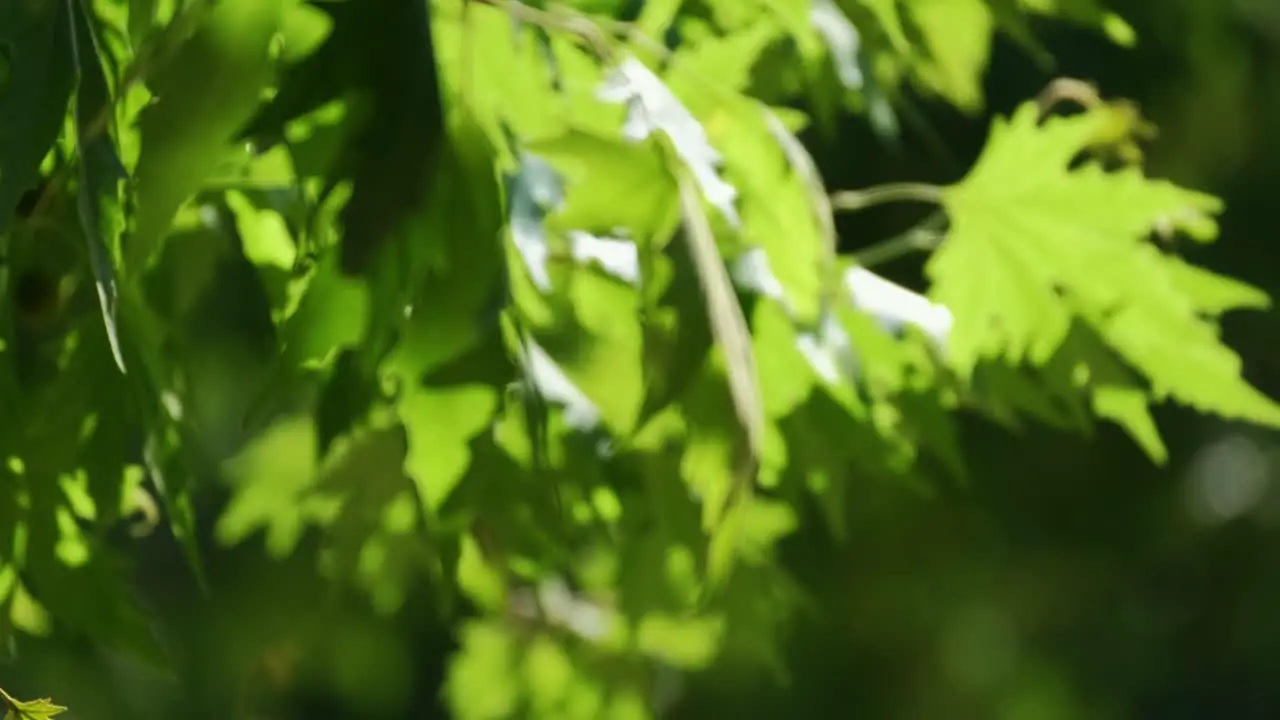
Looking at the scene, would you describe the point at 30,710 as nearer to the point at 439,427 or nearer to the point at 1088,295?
the point at 439,427

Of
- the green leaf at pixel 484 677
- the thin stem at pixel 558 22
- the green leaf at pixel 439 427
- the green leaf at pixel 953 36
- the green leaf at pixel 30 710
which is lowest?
the green leaf at pixel 484 677

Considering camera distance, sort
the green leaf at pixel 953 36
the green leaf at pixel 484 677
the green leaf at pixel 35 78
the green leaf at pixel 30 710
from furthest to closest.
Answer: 1. the green leaf at pixel 484 677
2. the green leaf at pixel 953 36
3. the green leaf at pixel 35 78
4. the green leaf at pixel 30 710

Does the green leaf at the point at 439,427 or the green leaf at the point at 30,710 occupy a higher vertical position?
the green leaf at the point at 30,710

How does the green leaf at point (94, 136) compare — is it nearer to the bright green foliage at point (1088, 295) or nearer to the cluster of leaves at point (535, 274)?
the cluster of leaves at point (535, 274)

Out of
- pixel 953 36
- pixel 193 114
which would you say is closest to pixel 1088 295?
pixel 953 36

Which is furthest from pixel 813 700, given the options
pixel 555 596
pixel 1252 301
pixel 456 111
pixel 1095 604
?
pixel 456 111

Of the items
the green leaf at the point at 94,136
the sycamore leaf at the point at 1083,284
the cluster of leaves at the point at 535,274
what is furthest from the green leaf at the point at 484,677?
the green leaf at the point at 94,136

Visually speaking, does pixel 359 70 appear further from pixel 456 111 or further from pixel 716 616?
pixel 716 616

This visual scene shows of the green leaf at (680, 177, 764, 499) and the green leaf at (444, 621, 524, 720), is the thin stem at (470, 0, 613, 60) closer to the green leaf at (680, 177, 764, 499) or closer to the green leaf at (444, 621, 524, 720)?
the green leaf at (680, 177, 764, 499)

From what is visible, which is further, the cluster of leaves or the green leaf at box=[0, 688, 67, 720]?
the cluster of leaves

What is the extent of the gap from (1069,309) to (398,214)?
0.34 m

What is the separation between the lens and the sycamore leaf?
2.27 ft

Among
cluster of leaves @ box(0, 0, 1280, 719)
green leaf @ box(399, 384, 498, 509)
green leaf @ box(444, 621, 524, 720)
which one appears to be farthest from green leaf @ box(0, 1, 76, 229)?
green leaf @ box(444, 621, 524, 720)

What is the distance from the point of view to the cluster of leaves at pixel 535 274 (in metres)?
0.51
